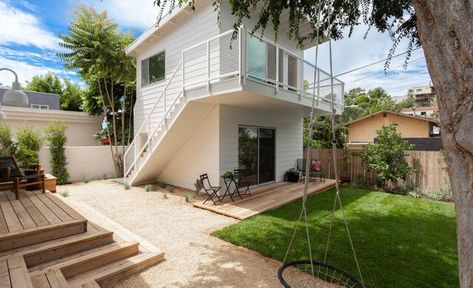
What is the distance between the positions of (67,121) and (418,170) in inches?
697

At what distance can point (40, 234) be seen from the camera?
11.8ft

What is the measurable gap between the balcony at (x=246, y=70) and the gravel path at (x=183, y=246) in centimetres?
315

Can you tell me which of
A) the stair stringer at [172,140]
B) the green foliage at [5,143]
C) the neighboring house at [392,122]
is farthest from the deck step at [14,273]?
the neighboring house at [392,122]

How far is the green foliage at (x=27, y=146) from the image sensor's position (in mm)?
8641

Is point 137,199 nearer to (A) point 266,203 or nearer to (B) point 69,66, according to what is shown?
(A) point 266,203

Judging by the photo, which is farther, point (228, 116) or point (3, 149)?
point (3, 149)

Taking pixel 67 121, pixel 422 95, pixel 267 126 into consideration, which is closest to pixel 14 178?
pixel 267 126

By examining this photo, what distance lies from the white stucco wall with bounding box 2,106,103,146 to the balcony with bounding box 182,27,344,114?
9.89 metres

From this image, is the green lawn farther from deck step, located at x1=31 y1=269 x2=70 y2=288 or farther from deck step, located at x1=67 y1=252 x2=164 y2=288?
deck step, located at x1=31 y1=269 x2=70 y2=288

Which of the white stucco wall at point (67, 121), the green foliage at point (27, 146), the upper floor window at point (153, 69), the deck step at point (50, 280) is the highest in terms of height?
the upper floor window at point (153, 69)

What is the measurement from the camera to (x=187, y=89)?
6922 mm

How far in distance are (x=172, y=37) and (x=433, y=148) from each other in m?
13.4

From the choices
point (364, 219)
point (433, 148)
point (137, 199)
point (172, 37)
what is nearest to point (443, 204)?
point (364, 219)

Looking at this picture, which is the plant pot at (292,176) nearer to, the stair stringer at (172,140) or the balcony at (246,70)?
the balcony at (246,70)
